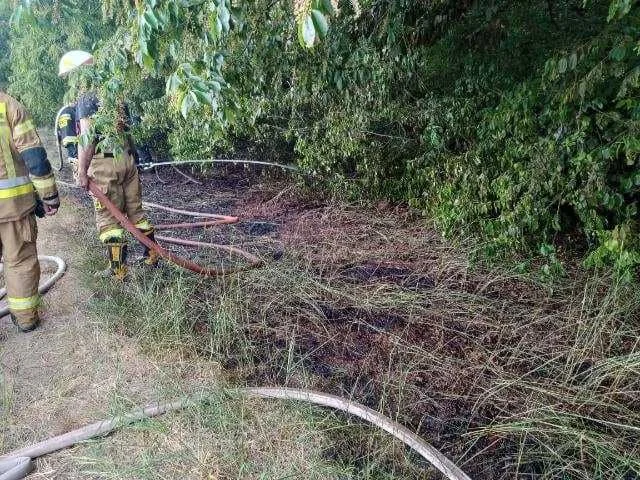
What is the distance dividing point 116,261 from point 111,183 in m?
0.59

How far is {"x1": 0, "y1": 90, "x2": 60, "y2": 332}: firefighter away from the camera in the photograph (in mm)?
2965

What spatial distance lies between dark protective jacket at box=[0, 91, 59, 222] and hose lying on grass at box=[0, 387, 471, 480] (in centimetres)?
148

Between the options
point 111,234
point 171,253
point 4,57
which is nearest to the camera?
point 111,234

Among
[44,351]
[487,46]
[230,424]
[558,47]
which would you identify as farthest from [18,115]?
[558,47]

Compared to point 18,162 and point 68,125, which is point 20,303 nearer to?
point 18,162

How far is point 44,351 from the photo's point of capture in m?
3.01

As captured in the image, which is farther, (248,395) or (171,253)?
(171,253)

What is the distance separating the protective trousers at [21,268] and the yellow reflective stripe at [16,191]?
0.16 metres

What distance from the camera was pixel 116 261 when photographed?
12.6 feet

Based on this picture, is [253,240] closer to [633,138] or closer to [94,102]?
[94,102]

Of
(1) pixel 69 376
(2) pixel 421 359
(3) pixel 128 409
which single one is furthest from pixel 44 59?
(2) pixel 421 359

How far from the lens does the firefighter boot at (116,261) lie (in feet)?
12.5

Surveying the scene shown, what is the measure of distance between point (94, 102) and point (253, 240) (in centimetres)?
184

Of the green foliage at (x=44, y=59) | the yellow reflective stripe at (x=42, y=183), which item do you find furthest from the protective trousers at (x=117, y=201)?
the green foliage at (x=44, y=59)
